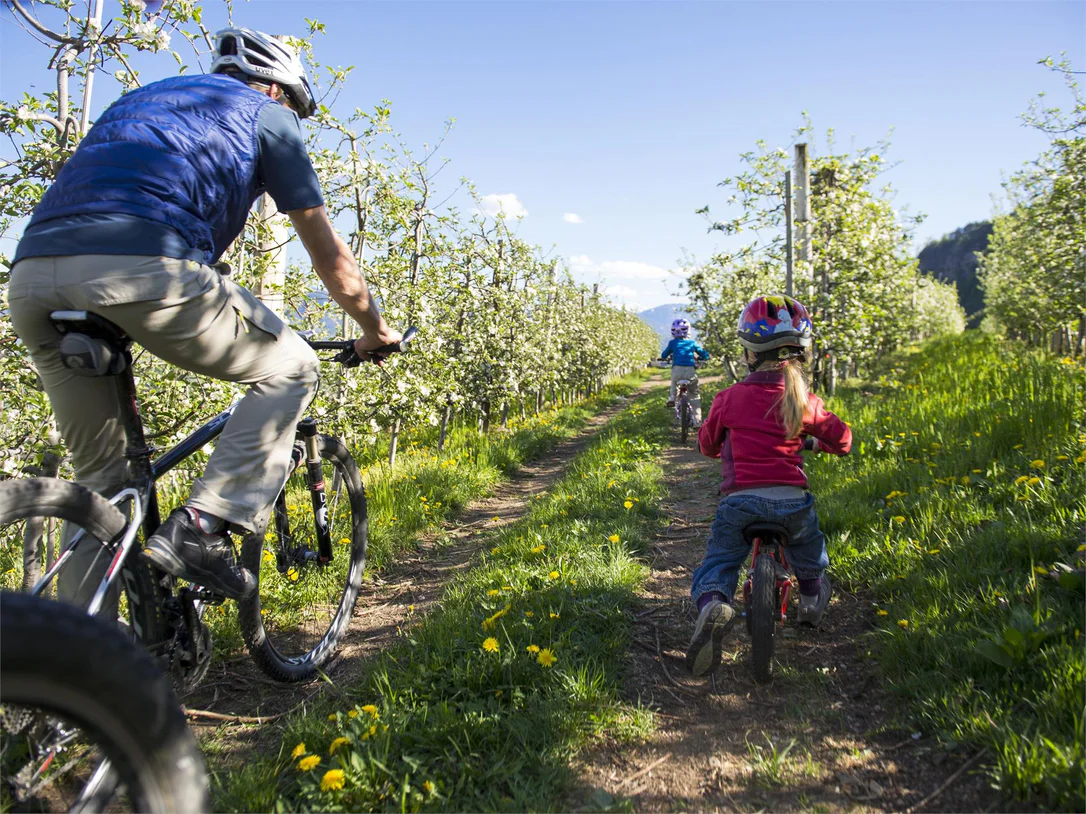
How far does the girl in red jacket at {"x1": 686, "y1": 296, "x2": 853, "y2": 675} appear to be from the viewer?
9.60 feet

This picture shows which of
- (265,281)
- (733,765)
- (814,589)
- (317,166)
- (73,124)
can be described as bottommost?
(733,765)

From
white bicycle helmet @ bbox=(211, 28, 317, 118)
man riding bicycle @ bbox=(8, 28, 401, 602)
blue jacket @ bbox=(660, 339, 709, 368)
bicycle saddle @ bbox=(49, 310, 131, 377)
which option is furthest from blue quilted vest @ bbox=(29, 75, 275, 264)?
blue jacket @ bbox=(660, 339, 709, 368)

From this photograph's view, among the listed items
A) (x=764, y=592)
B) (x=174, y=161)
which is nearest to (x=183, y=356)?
(x=174, y=161)

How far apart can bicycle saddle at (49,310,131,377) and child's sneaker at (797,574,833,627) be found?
2897 millimetres

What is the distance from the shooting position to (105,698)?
1153 millimetres

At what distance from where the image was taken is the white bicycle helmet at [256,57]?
2.14 meters

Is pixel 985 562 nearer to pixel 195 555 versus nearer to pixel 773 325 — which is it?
pixel 773 325

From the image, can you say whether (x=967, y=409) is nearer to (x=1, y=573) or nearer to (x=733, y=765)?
(x=733, y=765)

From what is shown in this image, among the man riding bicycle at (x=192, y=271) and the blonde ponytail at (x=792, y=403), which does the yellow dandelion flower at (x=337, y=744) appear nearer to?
the man riding bicycle at (x=192, y=271)

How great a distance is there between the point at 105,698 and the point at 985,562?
3416 millimetres

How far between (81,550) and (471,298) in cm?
889

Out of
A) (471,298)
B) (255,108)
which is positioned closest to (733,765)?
(255,108)

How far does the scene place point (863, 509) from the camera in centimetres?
425

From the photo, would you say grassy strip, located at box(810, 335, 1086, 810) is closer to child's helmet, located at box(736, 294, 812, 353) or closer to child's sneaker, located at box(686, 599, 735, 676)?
child's sneaker, located at box(686, 599, 735, 676)
